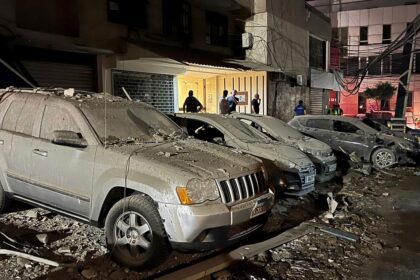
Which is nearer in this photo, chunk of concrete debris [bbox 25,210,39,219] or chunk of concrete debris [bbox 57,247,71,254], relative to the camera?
chunk of concrete debris [bbox 57,247,71,254]

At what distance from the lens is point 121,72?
41.1 feet

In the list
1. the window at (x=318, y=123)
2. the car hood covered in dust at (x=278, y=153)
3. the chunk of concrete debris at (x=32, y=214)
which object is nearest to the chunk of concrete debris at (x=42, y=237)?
the chunk of concrete debris at (x=32, y=214)

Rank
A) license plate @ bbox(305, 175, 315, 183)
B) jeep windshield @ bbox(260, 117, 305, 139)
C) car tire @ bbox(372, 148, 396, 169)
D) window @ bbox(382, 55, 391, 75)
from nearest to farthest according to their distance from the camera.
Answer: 1. license plate @ bbox(305, 175, 315, 183)
2. jeep windshield @ bbox(260, 117, 305, 139)
3. car tire @ bbox(372, 148, 396, 169)
4. window @ bbox(382, 55, 391, 75)

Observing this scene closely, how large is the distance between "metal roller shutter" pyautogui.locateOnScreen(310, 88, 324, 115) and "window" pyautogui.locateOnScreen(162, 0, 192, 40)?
9.72 metres

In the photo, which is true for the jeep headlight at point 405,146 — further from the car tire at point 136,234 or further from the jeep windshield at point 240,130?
the car tire at point 136,234

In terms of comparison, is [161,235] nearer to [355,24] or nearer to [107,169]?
[107,169]

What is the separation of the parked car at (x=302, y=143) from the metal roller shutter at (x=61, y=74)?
5.20 m

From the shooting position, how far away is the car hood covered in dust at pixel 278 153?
22.5ft

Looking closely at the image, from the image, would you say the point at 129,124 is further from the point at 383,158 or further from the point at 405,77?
the point at 405,77

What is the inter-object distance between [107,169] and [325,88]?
67.2 feet

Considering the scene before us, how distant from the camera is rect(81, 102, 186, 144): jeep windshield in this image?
15.0 ft

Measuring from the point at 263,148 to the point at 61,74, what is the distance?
6754 mm

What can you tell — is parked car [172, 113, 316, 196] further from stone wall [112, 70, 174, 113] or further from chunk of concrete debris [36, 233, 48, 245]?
stone wall [112, 70, 174, 113]

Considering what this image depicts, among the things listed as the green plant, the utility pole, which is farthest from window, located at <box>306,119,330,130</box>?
the green plant
